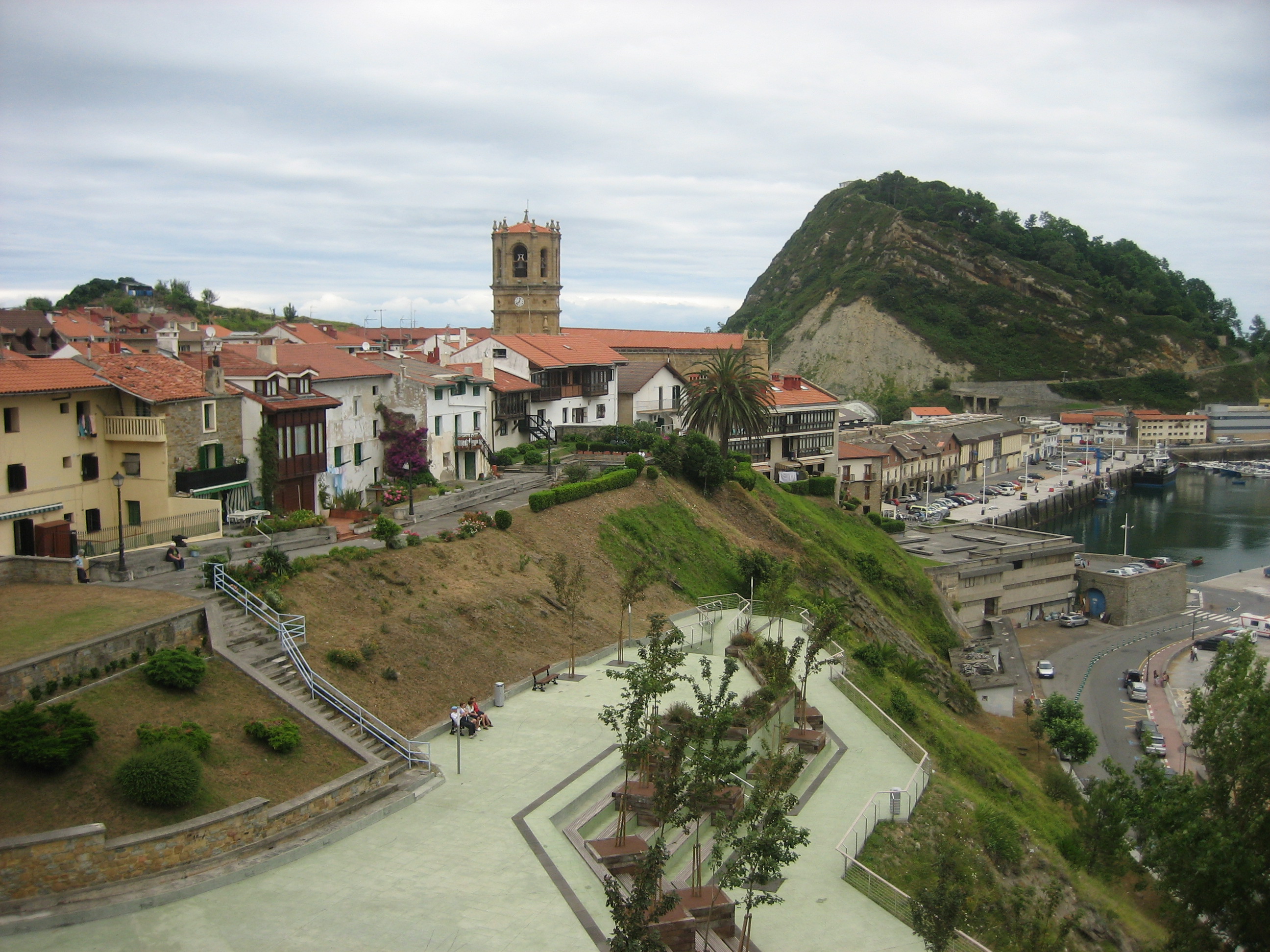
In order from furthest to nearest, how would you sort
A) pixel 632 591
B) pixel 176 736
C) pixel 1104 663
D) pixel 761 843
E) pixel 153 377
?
pixel 1104 663 → pixel 153 377 → pixel 632 591 → pixel 176 736 → pixel 761 843

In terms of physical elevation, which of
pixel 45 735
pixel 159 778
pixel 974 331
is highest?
pixel 974 331

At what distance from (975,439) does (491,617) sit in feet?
370

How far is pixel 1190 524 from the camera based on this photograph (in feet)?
367

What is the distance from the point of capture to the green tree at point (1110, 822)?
85.5ft

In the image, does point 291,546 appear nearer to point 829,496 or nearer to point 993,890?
point 993,890

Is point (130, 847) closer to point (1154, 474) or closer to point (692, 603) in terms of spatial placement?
point (692, 603)

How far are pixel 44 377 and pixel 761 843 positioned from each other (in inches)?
977

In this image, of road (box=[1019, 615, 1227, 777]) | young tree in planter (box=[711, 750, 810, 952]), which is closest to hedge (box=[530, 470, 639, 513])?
young tree in planter (box=[711, 750, 810, 952])

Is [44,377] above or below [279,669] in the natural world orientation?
above

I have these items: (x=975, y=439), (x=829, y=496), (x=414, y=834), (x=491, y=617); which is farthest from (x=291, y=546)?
(x=975, y=439)

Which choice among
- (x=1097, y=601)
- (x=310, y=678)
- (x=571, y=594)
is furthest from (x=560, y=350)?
(x=1097, y=601)

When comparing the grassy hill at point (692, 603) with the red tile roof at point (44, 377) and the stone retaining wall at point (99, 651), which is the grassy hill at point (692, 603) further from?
the red tile roof at point (44, 377)

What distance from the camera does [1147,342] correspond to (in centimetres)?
19200

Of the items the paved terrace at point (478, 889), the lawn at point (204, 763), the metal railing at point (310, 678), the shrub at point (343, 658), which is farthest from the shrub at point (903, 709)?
the lawn at point (204, 763)
